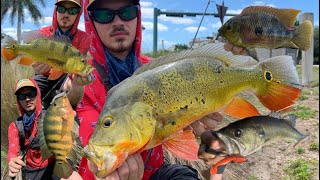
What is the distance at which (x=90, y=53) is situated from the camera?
6.43 ft

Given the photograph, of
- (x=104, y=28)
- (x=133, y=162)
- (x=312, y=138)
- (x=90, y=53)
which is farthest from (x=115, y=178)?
(x=312, y=138)

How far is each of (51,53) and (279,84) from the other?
0.98 metres

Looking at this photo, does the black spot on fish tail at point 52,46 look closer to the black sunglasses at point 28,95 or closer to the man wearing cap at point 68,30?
the man wearing cap at point 68,30

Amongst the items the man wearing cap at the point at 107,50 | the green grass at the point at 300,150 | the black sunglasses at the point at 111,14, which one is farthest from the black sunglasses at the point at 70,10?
the green grass at the point at 300,150

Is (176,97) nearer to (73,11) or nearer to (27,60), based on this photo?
(27,60)

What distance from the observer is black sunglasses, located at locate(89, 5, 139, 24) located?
1646 mm

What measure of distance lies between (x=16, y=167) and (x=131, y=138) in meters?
3.15

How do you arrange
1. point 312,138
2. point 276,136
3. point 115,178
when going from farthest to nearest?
1. point 312,138
2. point 115,178
3. point 276,136

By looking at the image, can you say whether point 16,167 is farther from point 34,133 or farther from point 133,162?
point 133,162

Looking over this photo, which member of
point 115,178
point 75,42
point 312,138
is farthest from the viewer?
point 312,138

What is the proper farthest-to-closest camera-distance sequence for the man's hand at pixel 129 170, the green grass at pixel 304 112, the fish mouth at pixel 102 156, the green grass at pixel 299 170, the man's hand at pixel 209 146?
1. the green grass at pixel 304 112
2. the green grass at pixel 299 170
3. the man's hand at pixel 129 170
4. the man's hand at pixel 209 146
5. the fish mouth at pixel 102 156

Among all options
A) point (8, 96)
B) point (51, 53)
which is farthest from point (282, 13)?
point (8, 96)

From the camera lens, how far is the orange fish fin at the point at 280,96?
1146 millimetres

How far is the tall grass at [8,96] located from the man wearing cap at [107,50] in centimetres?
424
